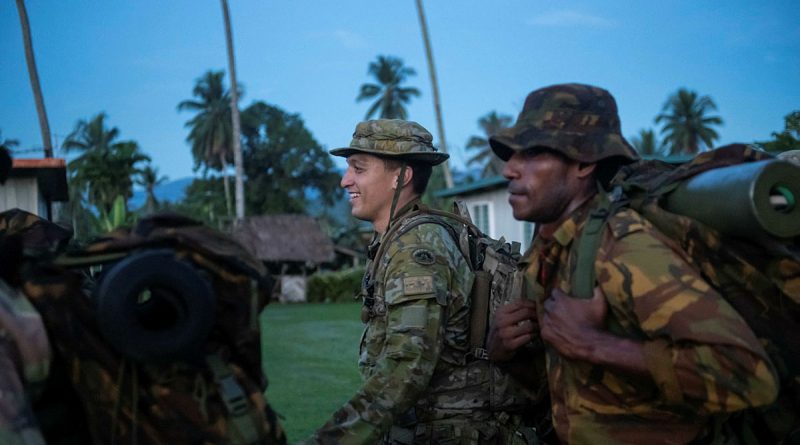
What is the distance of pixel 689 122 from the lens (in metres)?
68.8

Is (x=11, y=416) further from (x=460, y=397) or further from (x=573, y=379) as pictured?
(x=460, y=397)

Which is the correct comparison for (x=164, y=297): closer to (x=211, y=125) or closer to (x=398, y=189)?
(x=398, y=189)

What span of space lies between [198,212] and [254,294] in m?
52.0

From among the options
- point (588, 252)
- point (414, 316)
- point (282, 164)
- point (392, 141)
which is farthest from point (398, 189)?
point (282, 164)

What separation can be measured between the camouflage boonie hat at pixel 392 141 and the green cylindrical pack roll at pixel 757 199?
5.20 feet

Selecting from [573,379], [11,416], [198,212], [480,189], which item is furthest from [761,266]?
[198,212]

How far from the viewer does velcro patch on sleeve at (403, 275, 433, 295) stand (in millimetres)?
2908

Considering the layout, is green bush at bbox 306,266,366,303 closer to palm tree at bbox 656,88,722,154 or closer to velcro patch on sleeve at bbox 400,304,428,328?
velcro patch on sleeve at bbox 400,304,428,328

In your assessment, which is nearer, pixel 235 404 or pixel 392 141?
pixel 235 404

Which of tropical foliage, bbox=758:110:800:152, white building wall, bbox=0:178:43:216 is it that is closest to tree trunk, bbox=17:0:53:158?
white building wall, bbox=0:178:43:216

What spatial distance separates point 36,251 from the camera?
199 cm

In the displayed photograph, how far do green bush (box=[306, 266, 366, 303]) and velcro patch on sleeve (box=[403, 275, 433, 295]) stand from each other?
Result: 1068 inches

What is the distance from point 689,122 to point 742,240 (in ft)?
237

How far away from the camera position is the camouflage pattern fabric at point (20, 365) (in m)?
1.62
